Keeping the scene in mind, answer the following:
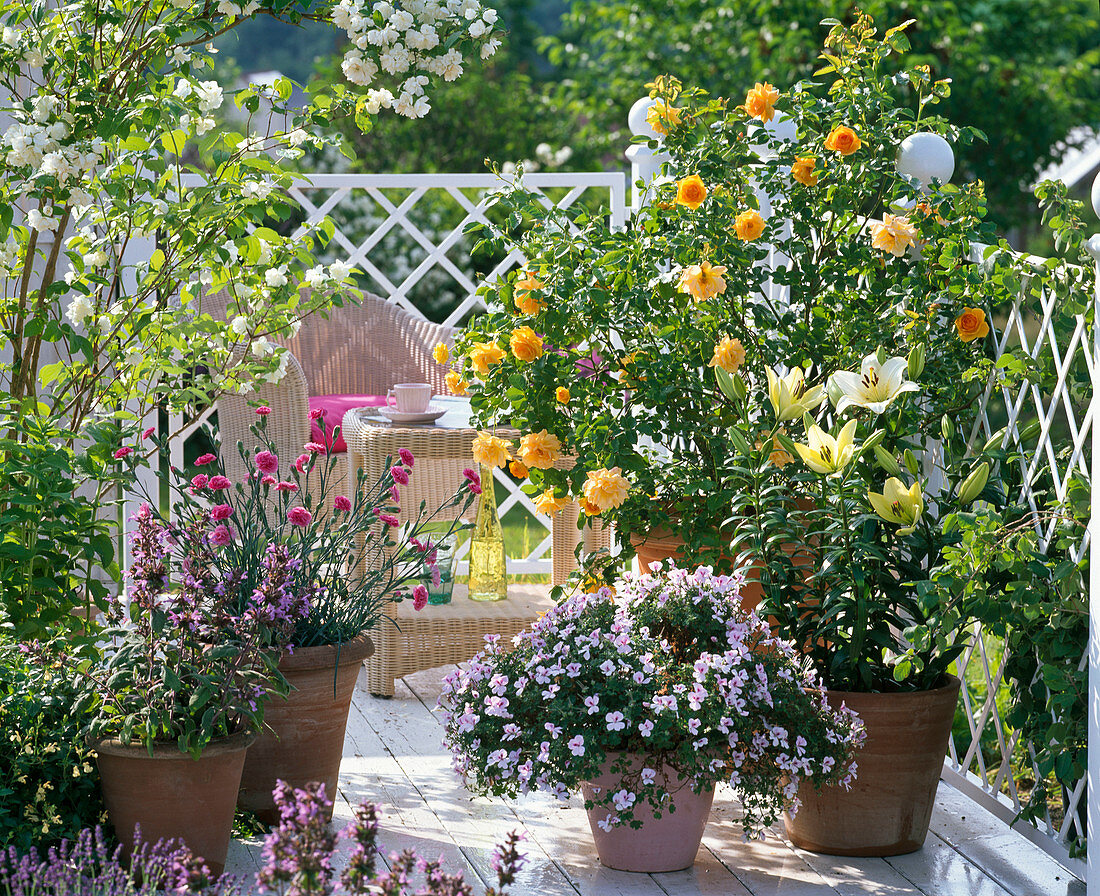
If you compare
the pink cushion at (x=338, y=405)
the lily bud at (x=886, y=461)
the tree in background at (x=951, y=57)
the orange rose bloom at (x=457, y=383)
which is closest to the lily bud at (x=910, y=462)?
the lily bud at (x=886, y=461)

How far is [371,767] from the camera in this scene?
261 centimetres

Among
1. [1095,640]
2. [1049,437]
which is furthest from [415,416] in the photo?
[1095,640]

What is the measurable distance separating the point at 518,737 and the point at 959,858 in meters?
0.83

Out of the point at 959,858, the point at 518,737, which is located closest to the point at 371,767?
the point at 518,737

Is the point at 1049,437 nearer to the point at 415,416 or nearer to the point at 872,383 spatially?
the point at 872,383

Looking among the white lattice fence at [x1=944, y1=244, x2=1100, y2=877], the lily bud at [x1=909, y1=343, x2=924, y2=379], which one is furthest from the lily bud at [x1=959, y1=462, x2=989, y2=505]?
the lily bud at [x1=909, y1=343, x2=924, y2=379]

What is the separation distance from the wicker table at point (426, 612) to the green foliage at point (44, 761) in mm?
973

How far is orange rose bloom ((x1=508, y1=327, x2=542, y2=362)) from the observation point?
7.91 ft

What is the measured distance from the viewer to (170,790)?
1.98 m

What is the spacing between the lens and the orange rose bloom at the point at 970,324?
219cm

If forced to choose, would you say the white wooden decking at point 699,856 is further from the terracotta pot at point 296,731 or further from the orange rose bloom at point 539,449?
the orange rose bloom at point 539,449

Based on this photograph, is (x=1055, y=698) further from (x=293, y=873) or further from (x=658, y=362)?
(x=293, y=873)

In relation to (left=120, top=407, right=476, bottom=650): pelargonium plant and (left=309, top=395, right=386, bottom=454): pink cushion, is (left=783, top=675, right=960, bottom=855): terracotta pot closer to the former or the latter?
(left=120, top=407, right=476, bottom=650): pelargonium plant

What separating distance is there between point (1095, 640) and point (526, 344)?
114 centimetres
